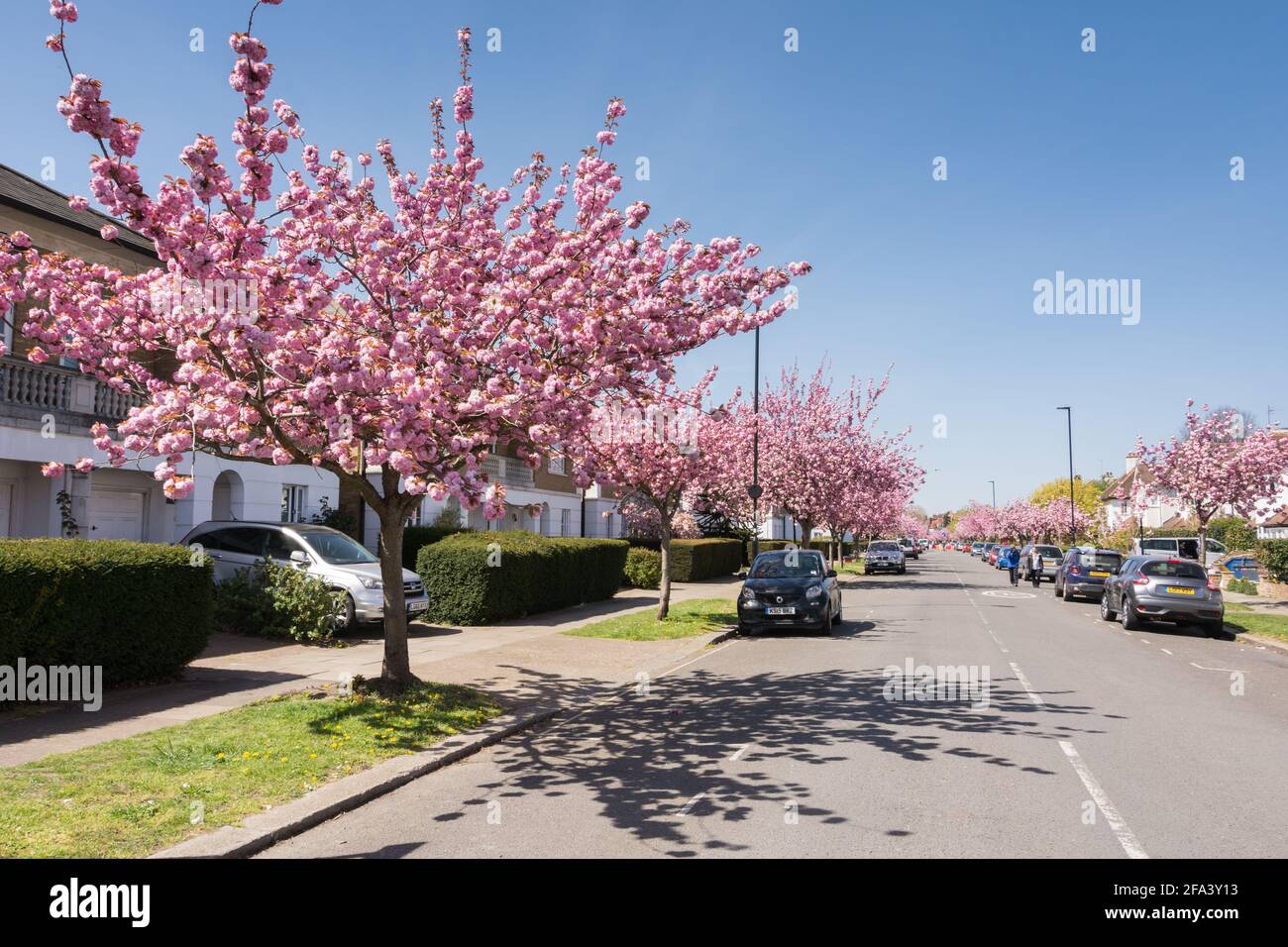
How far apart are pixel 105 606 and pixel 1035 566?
35.9 meters

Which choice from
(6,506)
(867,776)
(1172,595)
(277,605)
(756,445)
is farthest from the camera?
(756,445)

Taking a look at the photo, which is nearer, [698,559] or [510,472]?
[698,559]

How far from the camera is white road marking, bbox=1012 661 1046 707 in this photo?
10.3 m

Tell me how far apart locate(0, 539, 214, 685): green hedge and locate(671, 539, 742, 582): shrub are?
2208 centimetres

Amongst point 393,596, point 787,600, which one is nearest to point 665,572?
point 787,600

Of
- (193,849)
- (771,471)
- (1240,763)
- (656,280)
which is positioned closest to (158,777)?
(193,849)

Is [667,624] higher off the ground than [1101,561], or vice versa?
[1101,561]

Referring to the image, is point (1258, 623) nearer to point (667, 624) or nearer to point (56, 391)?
point (667, 624)

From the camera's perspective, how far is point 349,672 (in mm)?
11031

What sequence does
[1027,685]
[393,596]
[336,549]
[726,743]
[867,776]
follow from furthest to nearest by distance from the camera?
[336,549] < [1027,685] < [393,596] < [726,743] < [867,776]

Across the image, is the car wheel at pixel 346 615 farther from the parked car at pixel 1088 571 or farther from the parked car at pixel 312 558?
the parked car at pixel 1088 571

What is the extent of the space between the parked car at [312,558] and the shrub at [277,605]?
A: 0.35 m

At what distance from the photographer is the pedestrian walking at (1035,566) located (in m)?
36.9

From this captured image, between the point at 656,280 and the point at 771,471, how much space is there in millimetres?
25251
